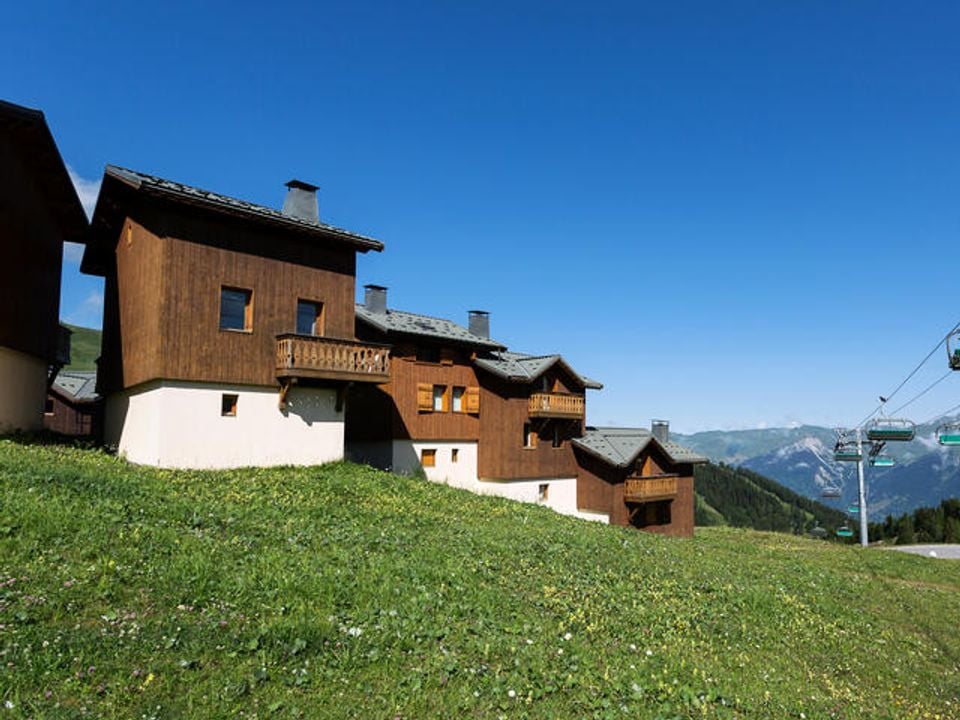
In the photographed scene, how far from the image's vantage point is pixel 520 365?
128 feet

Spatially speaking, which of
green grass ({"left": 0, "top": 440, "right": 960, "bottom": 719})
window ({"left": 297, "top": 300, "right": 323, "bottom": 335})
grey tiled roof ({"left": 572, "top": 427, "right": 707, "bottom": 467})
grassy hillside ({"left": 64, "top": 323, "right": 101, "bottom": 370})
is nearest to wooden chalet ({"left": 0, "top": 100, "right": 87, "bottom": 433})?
green grass ({"left": 0, "top": 440, "right": 960, "bottom": 719})

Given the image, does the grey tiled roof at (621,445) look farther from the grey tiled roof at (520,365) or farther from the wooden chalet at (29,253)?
the wooden chalet at (29,253)

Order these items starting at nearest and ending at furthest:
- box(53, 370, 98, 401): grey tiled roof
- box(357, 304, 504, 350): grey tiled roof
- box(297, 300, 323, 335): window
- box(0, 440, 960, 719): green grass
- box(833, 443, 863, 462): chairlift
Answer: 1. box(0, 440, 960, 719): green grass
2. box(297, 300, 323, 335): window
3. box(357, 304, 504, 350): grey tiled roof
4. box(53, 370, 98, 401): grey tiled roof
5. box(833, 443, 863, 462): chairlift

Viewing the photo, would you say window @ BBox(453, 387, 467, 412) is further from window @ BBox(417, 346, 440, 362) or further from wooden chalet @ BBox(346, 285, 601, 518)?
window @ BBox(417, 346, 440, 362)

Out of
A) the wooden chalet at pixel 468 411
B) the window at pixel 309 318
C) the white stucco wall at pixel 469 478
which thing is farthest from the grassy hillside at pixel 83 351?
the window at pixel 309 318

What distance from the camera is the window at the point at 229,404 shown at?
2323 cm

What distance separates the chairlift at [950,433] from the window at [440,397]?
27824 millimetres

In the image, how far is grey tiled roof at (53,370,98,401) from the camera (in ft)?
161

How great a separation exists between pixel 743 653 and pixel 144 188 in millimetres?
21731

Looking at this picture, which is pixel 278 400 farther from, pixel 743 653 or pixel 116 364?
pixel 743 653

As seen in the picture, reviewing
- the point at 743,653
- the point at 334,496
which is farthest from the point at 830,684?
the point at 334,496

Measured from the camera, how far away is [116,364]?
26.7 metres

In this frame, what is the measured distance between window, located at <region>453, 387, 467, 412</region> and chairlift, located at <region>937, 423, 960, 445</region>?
26.9 m

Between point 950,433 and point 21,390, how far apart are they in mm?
46288
